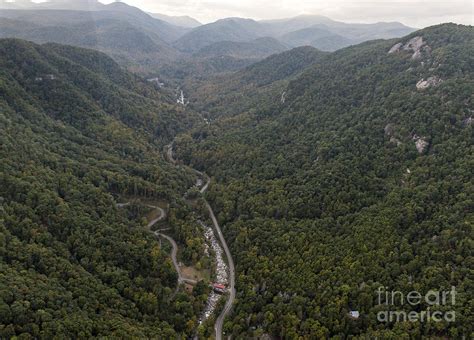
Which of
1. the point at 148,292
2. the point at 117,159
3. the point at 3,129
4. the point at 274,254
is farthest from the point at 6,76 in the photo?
the point at 274,254

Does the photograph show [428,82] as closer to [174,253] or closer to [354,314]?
[354,314]

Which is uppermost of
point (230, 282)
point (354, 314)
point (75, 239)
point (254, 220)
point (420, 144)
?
point (420, 144)

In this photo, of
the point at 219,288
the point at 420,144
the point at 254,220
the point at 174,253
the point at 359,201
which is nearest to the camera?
the point at 219,288

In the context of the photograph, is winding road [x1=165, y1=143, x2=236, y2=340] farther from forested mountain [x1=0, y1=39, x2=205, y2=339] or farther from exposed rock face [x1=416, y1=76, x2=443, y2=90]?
exposed rock face [x1=416, y1=76, x2=443, y2=90]

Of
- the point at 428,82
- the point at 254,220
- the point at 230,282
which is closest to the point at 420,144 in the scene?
the point at 428,82

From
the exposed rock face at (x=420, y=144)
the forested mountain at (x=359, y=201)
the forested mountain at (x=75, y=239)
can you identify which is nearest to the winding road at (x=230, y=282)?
the forested mountain at (x=359, y=201)

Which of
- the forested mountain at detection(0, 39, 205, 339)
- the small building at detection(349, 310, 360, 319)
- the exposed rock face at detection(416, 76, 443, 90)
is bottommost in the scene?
the small building at detection(349, 310, 360, 319)


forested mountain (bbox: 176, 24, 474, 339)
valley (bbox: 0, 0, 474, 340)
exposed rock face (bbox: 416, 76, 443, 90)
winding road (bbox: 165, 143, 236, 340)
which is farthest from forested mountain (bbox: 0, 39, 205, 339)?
exposed rock face (bbox: 416, 76, 443, 90)

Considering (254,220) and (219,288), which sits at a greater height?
(254,220)
